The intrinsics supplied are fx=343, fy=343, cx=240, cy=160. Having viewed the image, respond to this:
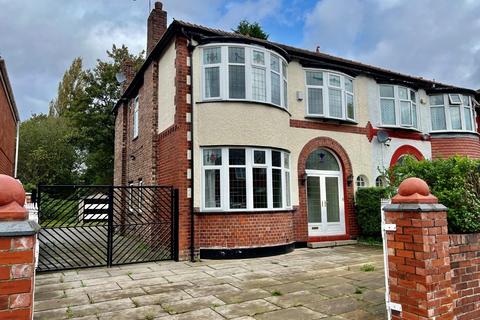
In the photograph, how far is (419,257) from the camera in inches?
129

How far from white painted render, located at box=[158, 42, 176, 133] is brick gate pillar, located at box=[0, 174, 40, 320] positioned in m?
7.57

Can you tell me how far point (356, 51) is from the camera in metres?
21.0

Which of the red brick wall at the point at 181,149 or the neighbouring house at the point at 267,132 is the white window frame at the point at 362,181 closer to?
the neighbouring house at the point at 267,132

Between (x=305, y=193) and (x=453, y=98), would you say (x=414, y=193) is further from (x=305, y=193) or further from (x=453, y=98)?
(x=453, y=98)

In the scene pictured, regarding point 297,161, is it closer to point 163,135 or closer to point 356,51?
point 163,135

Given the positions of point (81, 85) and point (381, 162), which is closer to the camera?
point (381, 162)

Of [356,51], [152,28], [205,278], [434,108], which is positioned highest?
[356,51]

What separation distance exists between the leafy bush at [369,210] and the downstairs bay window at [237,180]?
3.66m

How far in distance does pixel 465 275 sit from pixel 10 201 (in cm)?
430

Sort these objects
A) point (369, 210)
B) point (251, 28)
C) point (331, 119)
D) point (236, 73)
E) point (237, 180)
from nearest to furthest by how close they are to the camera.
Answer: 1. point (237, 180)
2. point (236, 73)
3. point (369, 210)
4. point (331, 119)
5. point (251, 28)

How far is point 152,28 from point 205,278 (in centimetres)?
1091

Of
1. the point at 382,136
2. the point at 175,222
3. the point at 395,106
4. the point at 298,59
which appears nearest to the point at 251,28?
the point at 395,106

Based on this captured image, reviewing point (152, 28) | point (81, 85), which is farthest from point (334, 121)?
point (81, 85)

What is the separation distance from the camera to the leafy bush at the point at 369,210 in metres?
11.1
